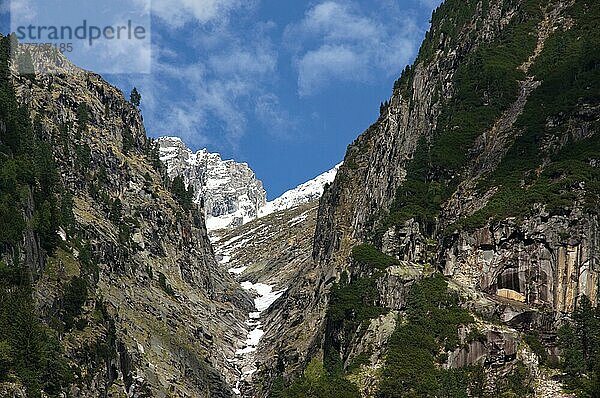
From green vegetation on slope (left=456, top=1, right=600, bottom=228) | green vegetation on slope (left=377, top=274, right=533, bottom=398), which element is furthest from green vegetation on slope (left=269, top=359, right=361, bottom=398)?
green vegetation on slope (left=456, top=1, right=600, bottom=228)

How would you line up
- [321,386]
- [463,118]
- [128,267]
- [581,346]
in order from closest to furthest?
1. [581,346]
2. [321,386]
3. [463,118]
4. [128,267]

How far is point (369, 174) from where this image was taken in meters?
134

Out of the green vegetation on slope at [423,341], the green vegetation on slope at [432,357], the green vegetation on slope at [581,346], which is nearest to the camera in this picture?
the green vegetation on slope at [581,346]

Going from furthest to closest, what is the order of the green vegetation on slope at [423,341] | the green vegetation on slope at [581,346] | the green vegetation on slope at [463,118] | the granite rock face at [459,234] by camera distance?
the green vegetation on slope at [463,118] → the granite rock face at [459,234] → the green vegetation on slope at [423,341] → the green vegetation on slope at [581,346]

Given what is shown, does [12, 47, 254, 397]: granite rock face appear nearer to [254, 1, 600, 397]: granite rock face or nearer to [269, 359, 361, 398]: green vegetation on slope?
[254, 1, 600, 397]: granite rock face

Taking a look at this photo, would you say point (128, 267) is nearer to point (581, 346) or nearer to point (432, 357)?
point (432, 357)

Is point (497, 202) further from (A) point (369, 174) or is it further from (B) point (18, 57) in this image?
(B) point (18, 57)

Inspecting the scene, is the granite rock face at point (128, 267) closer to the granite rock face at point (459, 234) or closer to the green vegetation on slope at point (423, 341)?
the granite rock face at point (459, 234)

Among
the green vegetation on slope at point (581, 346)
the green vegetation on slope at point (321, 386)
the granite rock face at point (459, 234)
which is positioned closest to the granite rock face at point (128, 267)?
the granite rock face at point (459, 234)

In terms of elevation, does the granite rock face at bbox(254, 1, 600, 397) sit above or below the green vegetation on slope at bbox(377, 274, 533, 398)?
above

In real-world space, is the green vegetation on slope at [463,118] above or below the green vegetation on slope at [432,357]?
above

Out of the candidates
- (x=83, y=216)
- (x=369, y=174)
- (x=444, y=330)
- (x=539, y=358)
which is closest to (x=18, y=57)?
(x=83, y=216)

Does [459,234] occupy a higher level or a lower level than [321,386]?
higher

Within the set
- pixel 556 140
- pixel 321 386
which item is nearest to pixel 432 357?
pixel 321 386
